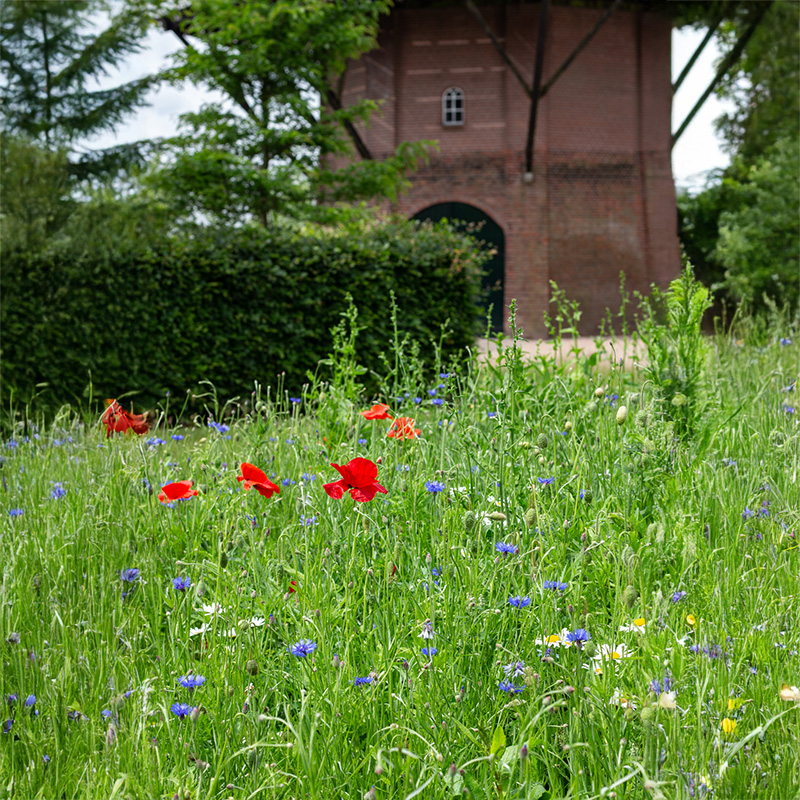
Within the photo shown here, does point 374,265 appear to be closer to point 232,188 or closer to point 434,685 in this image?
point 232,188

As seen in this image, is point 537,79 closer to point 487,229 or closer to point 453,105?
point 453,105

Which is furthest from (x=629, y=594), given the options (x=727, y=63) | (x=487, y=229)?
(x=727, y=63)

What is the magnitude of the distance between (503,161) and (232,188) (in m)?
9.64

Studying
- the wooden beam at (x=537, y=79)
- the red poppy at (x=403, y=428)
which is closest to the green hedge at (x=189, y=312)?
the red poppy at (x=403, y=428)

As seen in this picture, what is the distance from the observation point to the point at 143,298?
8.03 meters

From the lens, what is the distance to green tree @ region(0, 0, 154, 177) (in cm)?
2142

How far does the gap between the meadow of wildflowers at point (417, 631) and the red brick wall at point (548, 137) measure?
623 inches

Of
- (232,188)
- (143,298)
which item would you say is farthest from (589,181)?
(143,298)

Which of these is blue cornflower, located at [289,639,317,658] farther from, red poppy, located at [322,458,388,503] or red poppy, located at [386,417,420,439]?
red poppy, located at [386,417,420,439]

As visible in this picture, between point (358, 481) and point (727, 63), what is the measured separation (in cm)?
1960

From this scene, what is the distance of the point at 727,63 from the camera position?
58.9 feet

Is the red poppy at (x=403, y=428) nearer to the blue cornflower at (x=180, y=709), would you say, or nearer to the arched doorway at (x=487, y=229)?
the blue cornflower at (x=180, y=709)

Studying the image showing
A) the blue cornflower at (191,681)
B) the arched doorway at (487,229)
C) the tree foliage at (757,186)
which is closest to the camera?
Answer: the blue cornflower at (191,681)

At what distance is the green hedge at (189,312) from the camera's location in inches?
317
